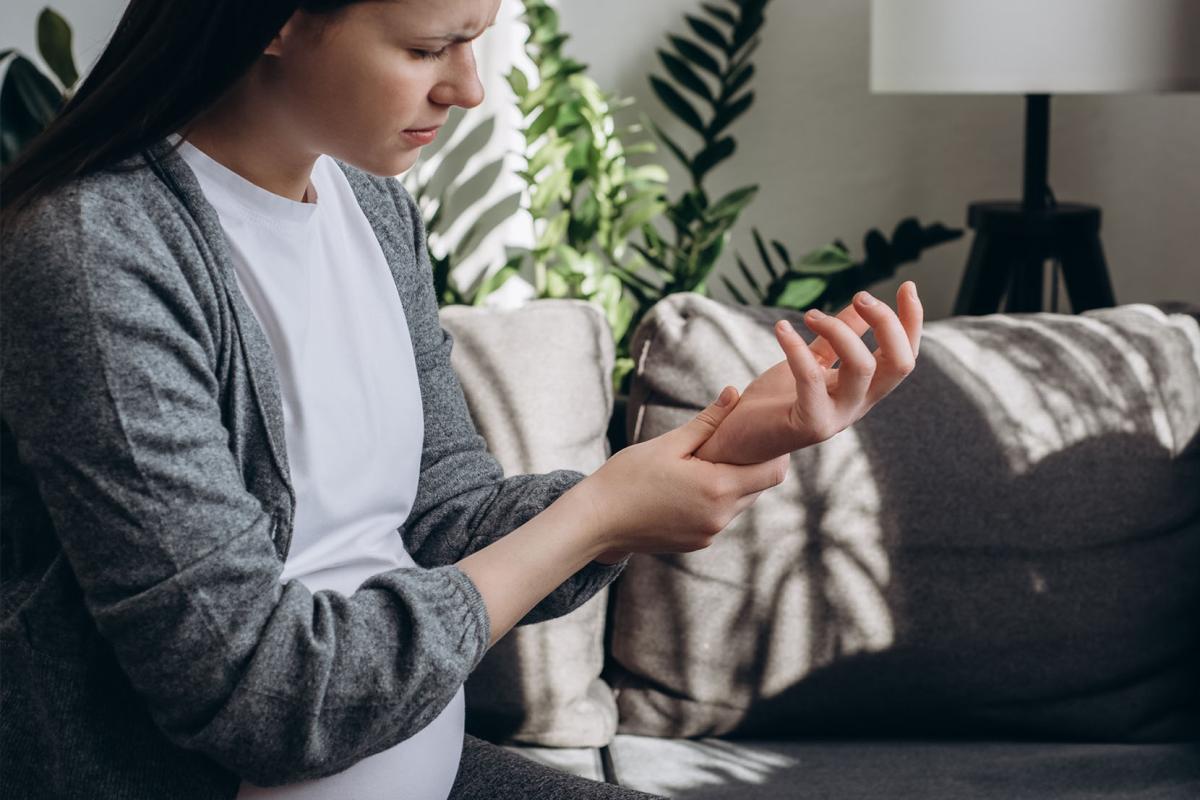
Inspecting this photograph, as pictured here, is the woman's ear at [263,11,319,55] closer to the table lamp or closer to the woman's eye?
the woman's eye

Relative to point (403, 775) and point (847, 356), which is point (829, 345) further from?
point (403, 775)

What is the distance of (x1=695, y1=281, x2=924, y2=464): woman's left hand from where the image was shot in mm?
814

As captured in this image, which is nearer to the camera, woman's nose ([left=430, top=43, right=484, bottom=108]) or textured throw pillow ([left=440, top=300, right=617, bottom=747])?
woman's nose ([left=430, top=43, right=484, bottom=108])

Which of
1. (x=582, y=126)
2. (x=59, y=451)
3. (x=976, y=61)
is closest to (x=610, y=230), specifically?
(x=582, y=126)

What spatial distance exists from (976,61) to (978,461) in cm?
61

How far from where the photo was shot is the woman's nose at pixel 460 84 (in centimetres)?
82

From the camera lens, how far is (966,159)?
91.2 inches

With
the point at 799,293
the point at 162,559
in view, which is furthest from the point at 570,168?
the point at 162,559

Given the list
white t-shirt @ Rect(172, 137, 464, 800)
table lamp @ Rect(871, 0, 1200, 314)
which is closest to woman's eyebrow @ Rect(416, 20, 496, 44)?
white t-shirt @ Rect(172, 137, 464, 800)

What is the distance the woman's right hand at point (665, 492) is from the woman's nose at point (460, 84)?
0.26 metres

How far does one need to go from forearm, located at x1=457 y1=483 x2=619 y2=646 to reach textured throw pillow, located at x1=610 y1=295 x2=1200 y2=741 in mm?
564

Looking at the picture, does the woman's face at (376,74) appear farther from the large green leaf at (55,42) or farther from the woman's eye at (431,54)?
the large green leaf at (55,42)

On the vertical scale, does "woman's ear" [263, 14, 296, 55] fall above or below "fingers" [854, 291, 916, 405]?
above

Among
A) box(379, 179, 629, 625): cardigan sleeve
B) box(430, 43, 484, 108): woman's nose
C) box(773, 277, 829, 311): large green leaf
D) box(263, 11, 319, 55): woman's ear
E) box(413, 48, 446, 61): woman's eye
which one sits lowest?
box(773, 277, 829, 311): large green leaf
